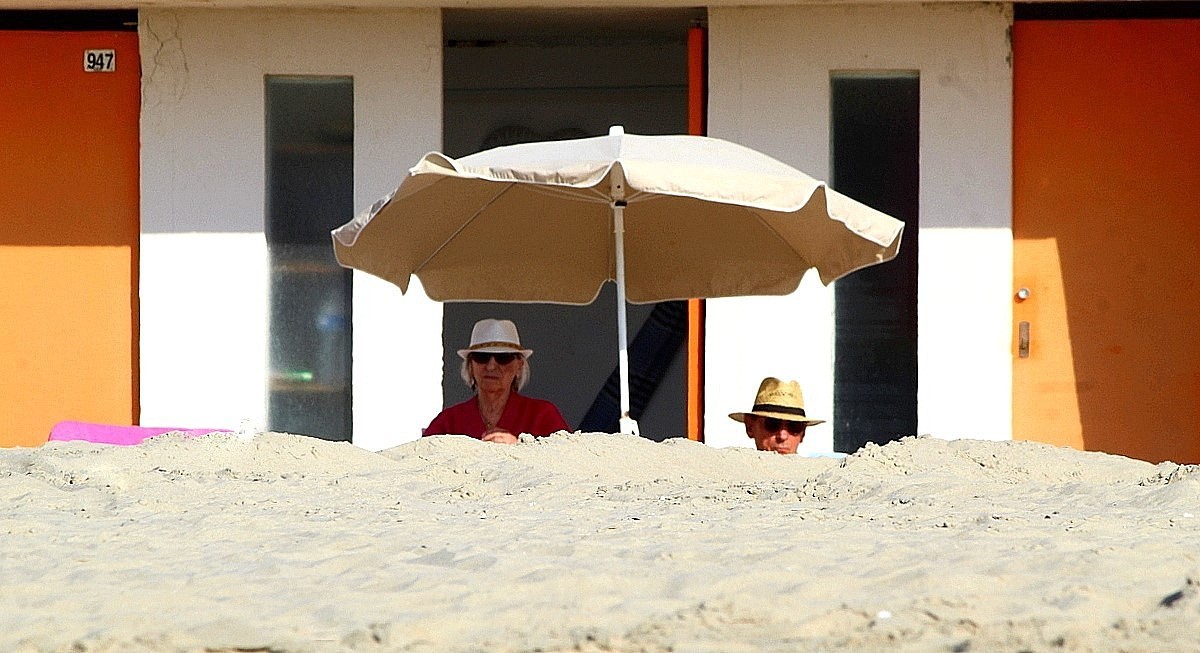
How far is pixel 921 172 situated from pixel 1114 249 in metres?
1.05

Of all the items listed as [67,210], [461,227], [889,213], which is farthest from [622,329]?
[67,210]

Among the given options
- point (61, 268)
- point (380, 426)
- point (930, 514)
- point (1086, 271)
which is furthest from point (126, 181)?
point (930, 514)

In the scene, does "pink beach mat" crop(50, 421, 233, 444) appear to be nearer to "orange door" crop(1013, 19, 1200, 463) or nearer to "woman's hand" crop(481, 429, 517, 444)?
"woman's hand" crop(481, 429, 517, 444)

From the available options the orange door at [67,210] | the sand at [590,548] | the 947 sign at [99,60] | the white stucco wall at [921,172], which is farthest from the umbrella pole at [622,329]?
the 947 sign at [99,60]

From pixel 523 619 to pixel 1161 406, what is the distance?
5844mm

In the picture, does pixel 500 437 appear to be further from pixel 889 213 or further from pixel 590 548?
pixel 889 213

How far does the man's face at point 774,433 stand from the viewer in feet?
21.9

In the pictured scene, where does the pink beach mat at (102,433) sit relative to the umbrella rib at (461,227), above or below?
below

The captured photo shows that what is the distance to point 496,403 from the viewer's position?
22.5 ft

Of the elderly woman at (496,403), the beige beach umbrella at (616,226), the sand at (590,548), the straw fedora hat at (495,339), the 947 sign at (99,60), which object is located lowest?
the sand at (590,548)

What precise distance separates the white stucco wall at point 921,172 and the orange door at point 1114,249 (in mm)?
155

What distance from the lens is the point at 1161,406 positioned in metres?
8.38

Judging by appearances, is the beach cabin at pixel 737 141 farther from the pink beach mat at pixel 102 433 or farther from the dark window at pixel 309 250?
the pink beach mat at pixel 102 433

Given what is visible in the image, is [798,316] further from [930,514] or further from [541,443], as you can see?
[930,514]
